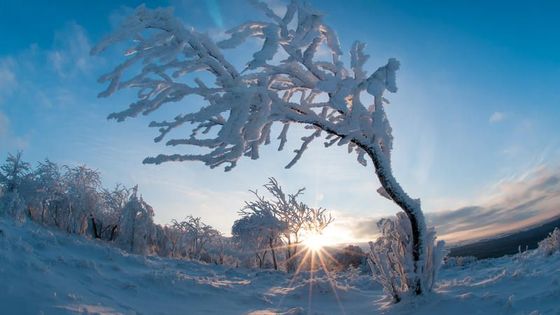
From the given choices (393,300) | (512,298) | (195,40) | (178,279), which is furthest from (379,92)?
(178,279)

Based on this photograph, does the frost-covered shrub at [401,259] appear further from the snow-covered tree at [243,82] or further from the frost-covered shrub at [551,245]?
the frost-covered shrub at [551,245]

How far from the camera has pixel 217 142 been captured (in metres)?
5.52

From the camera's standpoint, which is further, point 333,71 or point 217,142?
point 333,71

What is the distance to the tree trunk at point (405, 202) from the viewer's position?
288 inches

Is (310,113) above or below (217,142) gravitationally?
above

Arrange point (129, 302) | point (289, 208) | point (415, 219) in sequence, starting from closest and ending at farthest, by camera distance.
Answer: point (415, 219)
point (129, 302)
point (289, 208)

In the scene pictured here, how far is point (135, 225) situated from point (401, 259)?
106 feet

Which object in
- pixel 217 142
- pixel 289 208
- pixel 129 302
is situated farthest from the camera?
pixel 289 208

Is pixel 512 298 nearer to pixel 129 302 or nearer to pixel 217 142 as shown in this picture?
pixel 217 142

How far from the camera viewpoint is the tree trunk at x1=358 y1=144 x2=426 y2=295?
24.0ft

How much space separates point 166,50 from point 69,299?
14.9 feet

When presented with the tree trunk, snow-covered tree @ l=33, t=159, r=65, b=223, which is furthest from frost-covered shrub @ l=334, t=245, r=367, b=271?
the tree trunk

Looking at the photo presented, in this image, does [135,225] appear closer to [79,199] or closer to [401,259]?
[79,199]

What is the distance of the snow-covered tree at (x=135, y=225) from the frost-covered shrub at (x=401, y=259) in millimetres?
30642
